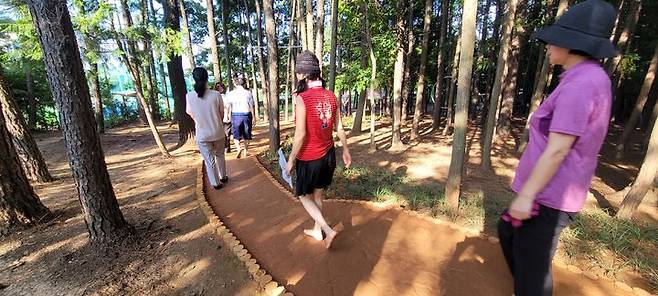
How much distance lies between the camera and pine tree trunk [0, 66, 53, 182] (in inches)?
208

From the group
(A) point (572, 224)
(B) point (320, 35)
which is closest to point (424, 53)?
(B) point (320, 35)

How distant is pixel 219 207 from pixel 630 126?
11.0 metres

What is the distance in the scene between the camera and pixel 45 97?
1523 cm

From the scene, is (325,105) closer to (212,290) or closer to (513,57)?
(212,290)

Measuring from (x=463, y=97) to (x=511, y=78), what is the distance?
25.9ft

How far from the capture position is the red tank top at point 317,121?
111 inches

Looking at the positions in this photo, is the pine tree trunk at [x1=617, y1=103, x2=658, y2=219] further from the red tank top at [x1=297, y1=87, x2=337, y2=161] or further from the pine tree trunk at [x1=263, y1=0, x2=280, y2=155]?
the pine tree trunk at [x1=263, y1=0, x2=280, y2=155]

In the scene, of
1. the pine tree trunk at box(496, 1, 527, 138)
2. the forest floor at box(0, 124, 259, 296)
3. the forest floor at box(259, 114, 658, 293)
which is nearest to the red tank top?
the forest floor at box(0, 124, 259, 296)

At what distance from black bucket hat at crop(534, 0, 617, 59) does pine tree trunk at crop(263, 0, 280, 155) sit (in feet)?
19.5

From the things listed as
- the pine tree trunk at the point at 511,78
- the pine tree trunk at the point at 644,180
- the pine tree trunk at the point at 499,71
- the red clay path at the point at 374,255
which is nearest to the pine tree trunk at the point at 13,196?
the red clay path at the point at 374,255

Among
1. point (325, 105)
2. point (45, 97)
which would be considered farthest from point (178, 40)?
point (45, 97)

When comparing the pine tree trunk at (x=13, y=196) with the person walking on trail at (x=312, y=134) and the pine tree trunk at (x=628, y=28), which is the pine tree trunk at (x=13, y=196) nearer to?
the person walking on trail at (x=312, y=134)

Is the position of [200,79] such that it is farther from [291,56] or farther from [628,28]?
[291,56]

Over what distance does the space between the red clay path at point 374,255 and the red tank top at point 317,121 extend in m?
1.07
